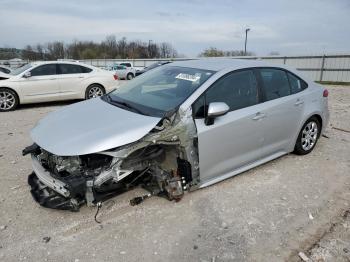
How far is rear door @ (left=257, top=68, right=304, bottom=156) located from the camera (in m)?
4.28

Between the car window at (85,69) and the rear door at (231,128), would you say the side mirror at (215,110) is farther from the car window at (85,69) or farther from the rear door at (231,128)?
the car window at (85,69)

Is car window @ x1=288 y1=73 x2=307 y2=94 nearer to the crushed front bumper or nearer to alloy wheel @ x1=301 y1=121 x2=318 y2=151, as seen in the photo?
alloy wheel @ x1=301 y1=121 x2=318 y2=151

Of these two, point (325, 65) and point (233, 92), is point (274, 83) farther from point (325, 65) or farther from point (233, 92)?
point (325, 65)

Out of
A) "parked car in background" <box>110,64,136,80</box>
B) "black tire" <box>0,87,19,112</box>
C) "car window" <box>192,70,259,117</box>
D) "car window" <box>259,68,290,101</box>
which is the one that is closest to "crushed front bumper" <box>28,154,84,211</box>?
"car window" <box>192,70,259,117</box>

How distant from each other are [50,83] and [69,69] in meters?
0.80

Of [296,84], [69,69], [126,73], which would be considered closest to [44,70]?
[69,69]

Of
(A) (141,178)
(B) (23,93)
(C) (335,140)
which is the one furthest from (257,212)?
(B) (23,93)

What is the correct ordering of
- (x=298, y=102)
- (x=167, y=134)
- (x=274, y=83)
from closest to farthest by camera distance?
1. (x=167, y=134)
2. (x=274, y=83)
3. (x=298, y=102)

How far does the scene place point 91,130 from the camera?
10.7 feet

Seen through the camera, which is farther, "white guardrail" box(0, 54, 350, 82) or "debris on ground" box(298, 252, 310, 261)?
"white guardrail" box(0, 54, 350, 82)

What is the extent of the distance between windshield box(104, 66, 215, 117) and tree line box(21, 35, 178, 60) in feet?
191

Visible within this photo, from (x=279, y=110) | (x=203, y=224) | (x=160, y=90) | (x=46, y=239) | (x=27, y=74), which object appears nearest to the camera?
(x=46, y=239)

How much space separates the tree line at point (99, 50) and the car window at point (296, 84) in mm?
57946

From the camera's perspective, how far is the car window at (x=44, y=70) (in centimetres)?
967
